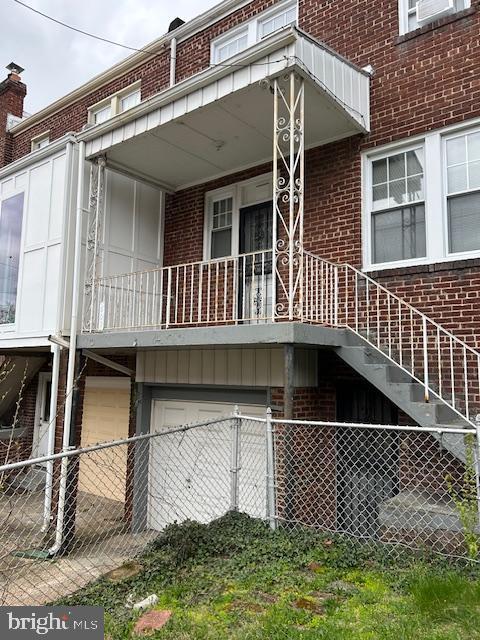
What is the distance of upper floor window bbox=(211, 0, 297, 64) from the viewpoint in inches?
318

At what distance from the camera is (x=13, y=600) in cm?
522

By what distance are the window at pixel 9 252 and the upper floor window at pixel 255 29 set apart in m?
4.37

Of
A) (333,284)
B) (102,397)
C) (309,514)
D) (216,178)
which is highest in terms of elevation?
(216,178)

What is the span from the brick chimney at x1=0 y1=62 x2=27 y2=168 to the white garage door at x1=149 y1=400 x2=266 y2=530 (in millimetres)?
9186

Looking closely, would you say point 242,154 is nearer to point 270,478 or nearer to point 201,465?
point 201,465

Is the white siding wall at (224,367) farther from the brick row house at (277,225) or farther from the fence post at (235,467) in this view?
the fence post at (235,467)

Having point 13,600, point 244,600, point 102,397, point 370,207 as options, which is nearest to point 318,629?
point 244,600

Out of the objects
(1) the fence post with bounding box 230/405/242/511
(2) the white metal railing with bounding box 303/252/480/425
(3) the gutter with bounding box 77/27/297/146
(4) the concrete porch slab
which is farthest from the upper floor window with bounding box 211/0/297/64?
(1) the fence post with bounding box 230/405/242/511

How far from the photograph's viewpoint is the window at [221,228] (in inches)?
330

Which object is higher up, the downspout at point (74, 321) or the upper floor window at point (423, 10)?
the upper floor window at point (423, 10)

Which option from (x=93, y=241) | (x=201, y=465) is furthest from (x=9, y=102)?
(x=201, y=465)

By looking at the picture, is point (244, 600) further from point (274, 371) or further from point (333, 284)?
point (333, 284)

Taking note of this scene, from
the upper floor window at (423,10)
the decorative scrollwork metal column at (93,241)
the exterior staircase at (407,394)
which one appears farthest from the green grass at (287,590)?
the upper floor window at (423,10)

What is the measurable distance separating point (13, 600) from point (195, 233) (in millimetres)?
5869
